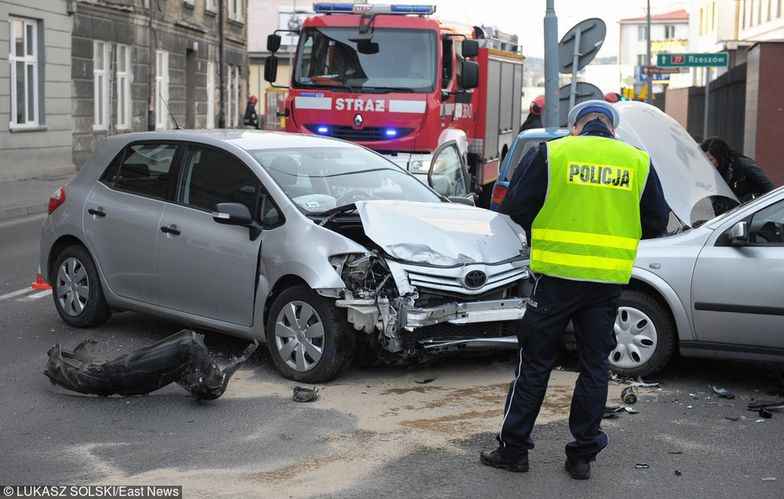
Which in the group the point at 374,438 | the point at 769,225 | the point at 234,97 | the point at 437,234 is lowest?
the point at 374,438

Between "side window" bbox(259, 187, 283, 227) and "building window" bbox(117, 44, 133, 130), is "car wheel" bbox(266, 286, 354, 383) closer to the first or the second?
"side window" bbox(259, 187, 283, 227)

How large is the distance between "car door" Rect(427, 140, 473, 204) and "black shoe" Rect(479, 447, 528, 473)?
6.41 m

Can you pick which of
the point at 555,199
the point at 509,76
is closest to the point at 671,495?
the point at 555,199

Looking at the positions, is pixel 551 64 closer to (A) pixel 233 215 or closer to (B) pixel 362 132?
(B) pixel 362 132

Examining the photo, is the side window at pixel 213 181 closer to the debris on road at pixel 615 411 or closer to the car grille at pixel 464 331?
the car grille at pixel 464 331

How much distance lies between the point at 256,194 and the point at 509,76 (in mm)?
14912

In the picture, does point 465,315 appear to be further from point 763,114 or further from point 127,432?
point 763,114

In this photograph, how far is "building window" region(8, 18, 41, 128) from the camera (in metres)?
23.8

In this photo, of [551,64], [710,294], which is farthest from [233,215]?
[551,64]

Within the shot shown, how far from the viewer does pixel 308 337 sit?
7.23 m

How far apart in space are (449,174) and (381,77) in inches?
141

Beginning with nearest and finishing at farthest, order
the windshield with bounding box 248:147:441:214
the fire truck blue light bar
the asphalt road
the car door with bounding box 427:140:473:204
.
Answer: the asphalt road
the windshield with bounding box 248:147:441:214
the car door with bounding box 427:140:473:204
the fire truck blue light bar

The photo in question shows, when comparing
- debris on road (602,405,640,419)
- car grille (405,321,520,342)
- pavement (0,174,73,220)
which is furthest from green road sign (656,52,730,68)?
debris on road (602,405,640,419)

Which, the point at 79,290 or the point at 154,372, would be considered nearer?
the point at 154,372
